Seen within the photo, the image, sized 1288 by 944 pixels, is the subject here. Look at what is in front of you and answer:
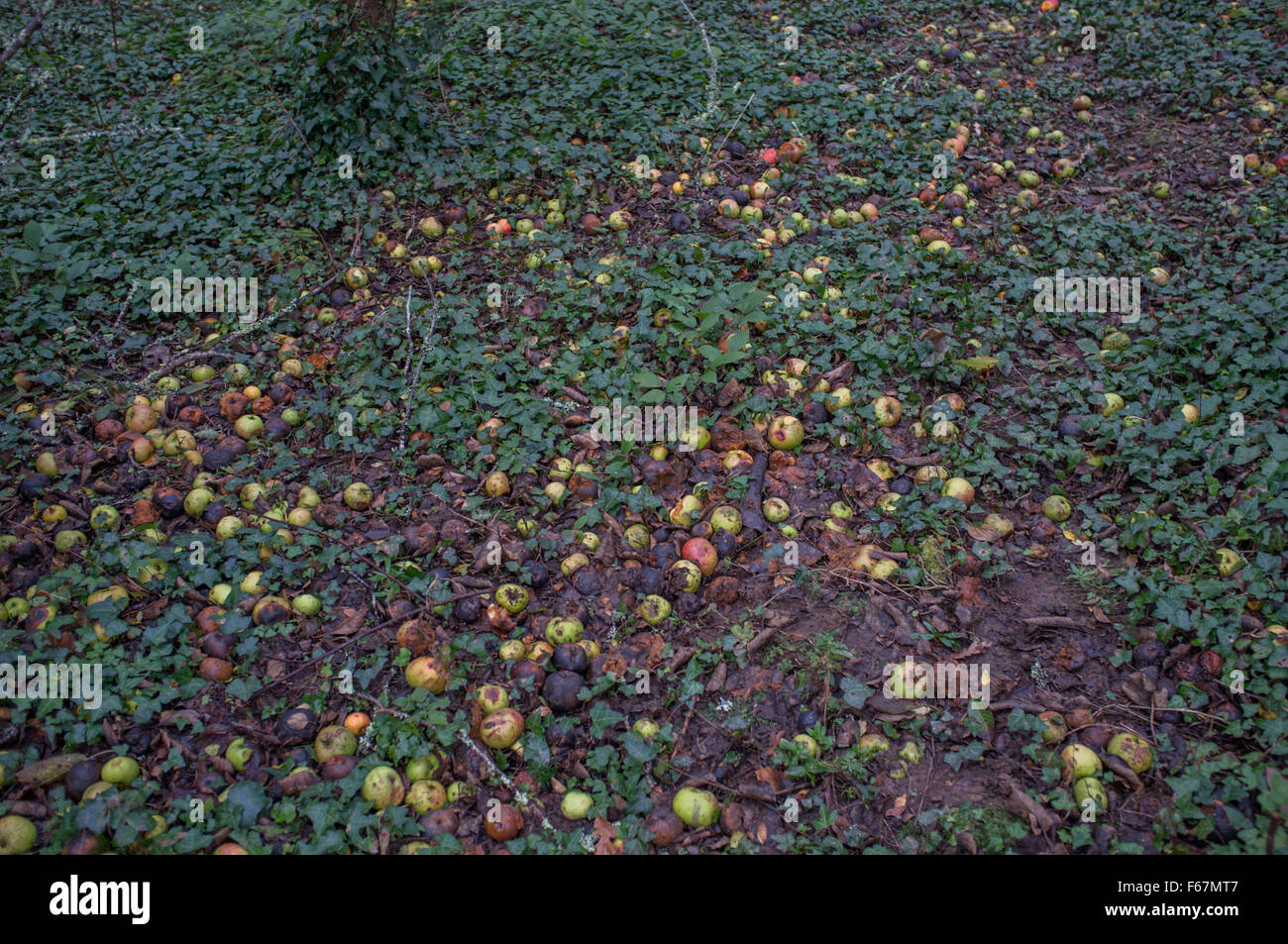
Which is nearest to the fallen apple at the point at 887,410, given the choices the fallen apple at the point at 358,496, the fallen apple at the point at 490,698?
the fallen apple at the point at 490,698

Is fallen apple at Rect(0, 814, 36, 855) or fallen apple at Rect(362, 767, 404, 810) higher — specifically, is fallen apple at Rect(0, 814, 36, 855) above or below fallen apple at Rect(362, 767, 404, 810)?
below

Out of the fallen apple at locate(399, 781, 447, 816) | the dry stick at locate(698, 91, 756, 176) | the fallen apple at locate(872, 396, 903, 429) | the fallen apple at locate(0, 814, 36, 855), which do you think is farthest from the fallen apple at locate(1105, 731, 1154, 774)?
the dry stick at locate(698, 91, 756, 176)

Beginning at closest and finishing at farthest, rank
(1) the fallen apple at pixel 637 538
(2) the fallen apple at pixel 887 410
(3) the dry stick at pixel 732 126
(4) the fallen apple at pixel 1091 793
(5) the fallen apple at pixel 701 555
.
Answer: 1. (4) the fallen apple at pixel 1091 793
2. (5) the fallen apple at pixel 701 555
3. (1) the fallen apple at pixel 637 538
4. (2) the fallen apple at pixel 887 410
5. (3) the dry stick at pixel 732 126

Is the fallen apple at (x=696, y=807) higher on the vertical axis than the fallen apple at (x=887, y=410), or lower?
lower

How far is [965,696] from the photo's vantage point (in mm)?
3684

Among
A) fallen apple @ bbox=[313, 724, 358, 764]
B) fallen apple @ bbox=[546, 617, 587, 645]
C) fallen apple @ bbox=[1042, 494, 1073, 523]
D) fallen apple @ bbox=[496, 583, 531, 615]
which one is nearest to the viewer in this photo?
fallen apple @ bbox=[313, 724, 358, 764]

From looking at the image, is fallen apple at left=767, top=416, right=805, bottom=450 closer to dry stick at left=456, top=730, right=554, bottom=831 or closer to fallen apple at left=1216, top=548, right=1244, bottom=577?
fallen apple at left=1216, top=548, right=1244, bottom=577

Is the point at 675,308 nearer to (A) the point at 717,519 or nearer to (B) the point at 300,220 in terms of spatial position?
(A) the point at 717,519

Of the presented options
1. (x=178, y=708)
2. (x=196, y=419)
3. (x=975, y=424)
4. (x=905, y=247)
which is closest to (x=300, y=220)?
(x=196, y=419)

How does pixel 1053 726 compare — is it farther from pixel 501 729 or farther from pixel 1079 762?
pixel 501 729

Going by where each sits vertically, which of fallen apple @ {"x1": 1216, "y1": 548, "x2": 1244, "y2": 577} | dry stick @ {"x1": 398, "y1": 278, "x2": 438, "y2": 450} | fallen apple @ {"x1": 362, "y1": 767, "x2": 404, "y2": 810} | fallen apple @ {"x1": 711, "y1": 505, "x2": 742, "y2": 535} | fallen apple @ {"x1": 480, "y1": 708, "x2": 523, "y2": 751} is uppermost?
dry stick @ {"x1": 398, "y1": 278, "x2": 438, "y2": 450}

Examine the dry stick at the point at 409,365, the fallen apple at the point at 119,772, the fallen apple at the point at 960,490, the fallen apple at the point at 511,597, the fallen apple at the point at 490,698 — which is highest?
the dry stick at the point at 409,365

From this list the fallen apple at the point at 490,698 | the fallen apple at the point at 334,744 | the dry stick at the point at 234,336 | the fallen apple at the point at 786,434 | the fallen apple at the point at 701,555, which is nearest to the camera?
the fallen apple at the point at 334,744

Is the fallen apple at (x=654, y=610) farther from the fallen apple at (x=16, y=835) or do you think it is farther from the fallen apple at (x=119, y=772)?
the fallen apple at (x=16, y=835)
